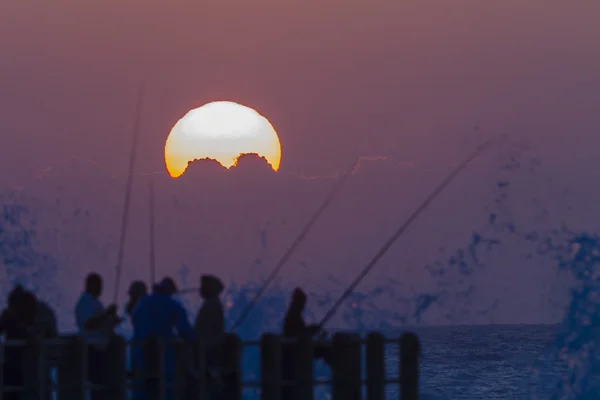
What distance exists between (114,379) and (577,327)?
88.2 ft

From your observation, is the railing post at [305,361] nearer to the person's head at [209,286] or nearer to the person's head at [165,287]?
the person's head at [209,286]

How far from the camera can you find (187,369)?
17141 millimetres

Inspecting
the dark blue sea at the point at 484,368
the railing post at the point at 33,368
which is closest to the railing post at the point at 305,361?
the railing post at the point at 33,368

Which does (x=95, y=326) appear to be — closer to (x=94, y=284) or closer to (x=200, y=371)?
(x=94, y=284)

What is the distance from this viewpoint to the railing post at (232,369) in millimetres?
17562

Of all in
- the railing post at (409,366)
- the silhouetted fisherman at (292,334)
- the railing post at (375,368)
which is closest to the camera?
the silhouetted fisherman at (292,334)

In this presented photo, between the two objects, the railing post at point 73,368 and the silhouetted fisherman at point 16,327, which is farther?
the railing post at point 73,368

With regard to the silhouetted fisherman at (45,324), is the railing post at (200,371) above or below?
below

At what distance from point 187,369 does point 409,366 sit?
11.3 ft

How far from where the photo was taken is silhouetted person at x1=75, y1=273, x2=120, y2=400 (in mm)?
17092

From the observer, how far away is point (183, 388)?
682 inches

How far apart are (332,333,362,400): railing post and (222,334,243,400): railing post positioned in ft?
4.65

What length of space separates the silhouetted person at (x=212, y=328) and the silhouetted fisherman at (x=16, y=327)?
2.14 metres

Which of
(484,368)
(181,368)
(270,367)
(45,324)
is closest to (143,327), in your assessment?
(181,368)
